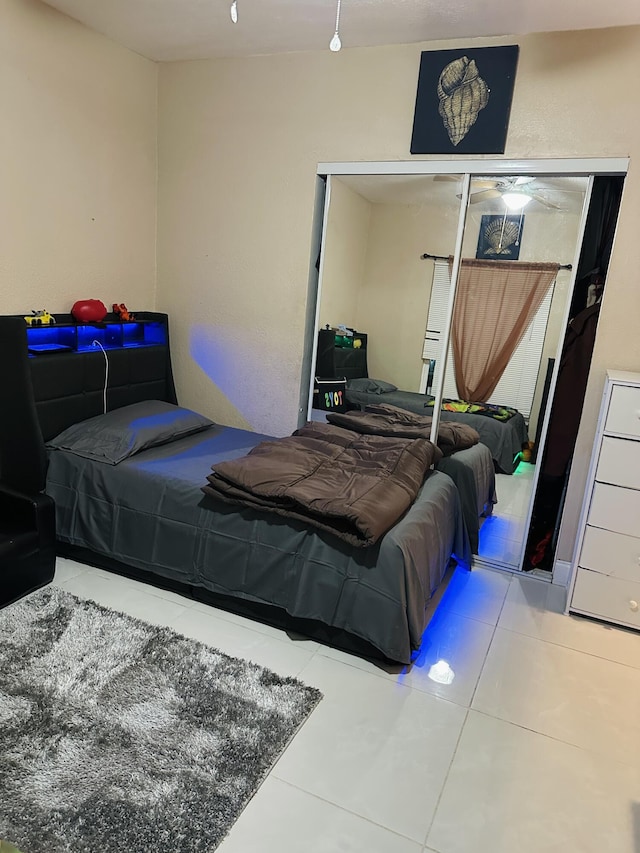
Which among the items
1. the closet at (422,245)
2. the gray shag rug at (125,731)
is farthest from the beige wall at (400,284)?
the gray shag rug at (125,731)

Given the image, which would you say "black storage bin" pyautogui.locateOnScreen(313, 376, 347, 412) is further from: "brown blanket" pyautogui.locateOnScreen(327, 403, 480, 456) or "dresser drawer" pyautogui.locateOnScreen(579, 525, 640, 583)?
"dresser drawer" pyautogui.locateOnScreen(579, 525, 640, 583)

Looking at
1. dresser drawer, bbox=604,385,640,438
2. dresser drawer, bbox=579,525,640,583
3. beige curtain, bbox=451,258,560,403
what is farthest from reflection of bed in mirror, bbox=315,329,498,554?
dresser drawer, bbox=604,385,640,438

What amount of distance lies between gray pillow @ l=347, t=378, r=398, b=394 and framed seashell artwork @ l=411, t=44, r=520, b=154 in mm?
1256

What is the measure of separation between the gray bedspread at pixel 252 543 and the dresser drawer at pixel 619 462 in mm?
721

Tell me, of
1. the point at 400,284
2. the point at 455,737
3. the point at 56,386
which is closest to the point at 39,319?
the point at 56,386

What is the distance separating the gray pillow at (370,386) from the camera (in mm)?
3412

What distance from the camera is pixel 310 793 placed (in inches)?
68.4

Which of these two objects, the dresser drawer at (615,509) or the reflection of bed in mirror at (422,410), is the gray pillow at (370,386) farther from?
the dresser drawer at (615,509)

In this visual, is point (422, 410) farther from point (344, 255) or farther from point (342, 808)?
point (342, 808)

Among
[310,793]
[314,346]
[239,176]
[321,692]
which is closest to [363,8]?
[239,176]

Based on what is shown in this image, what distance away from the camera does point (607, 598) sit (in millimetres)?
2732

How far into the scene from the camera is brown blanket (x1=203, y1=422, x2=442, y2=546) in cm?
231

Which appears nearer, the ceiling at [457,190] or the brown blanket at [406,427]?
the ceiling at [457,190]

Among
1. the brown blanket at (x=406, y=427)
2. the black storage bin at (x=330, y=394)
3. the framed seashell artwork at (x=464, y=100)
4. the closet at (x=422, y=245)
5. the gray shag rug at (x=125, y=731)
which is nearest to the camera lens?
the gray shag rug at (x=125, y=731)
